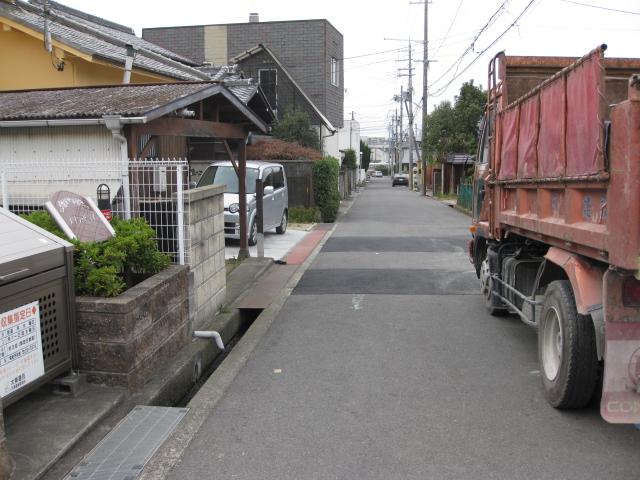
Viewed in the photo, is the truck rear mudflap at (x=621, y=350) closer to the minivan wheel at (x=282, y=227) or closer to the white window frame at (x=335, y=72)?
the minivan wheel at (x=282, y=227)

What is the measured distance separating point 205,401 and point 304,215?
616 inches

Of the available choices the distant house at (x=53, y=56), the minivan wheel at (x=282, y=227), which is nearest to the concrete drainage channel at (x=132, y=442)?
the distant house at (x=53, y=56)

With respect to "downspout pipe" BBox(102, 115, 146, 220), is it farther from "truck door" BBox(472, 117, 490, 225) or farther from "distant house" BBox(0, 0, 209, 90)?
"distant house" BBox(0, 0, 209, 90)

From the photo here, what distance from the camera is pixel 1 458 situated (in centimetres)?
313

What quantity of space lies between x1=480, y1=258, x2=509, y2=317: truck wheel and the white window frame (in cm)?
2791

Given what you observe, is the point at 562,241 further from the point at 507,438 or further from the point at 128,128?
the point at 128,128

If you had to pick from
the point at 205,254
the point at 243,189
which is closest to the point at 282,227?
the point at 243,189

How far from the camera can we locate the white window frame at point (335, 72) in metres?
33.9

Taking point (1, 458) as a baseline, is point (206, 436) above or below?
below

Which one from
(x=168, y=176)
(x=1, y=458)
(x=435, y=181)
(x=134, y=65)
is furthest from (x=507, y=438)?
(x=435, y=181)

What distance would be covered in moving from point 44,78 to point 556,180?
1181cm

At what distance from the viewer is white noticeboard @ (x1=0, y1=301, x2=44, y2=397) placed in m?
3.66

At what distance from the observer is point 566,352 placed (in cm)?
421

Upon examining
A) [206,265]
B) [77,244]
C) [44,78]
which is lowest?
[206,265]
